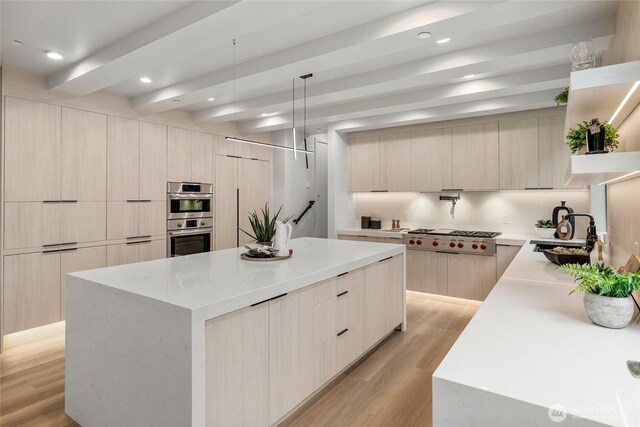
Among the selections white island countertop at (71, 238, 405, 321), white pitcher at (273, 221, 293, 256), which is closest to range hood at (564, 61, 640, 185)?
white island countertop at (71, 238, 405, 321)

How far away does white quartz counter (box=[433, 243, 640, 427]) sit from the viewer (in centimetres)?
82

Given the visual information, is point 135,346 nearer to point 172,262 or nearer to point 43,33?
point 172,262

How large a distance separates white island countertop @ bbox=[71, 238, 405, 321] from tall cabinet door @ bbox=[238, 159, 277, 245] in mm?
2608

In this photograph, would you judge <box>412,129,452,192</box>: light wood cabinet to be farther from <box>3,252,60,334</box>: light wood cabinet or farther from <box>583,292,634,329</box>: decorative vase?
<box>3,252,60,334</box>: light wood cabinet

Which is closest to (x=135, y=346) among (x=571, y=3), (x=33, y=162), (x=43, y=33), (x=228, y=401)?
(x=228, y=401)

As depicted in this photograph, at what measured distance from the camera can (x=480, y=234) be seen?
4.44 metres

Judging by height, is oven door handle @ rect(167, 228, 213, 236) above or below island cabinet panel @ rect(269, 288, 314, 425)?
above

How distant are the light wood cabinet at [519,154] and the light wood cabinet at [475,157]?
0.09 meters

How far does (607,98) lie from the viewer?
1.52 metres

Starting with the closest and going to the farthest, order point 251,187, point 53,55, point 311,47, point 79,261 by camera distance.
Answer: point 311,47
point 53,55
point 79,261
point 251,187

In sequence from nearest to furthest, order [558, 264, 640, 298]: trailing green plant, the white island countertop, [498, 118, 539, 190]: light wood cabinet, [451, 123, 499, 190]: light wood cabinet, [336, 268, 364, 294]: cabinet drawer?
[558, 264, 640, 298]: trailing green plant, the white island countertop, [336, 268, 364, 294]: cabinet drawer, [498, 118, 539, 190]: light wood cabinet, [451, 123, 499, 190]: light wood cabinet

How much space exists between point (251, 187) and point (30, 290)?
308cm

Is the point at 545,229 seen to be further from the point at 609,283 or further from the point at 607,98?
the point at 609,283

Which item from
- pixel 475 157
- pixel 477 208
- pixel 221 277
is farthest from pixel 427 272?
pixel 221 277
